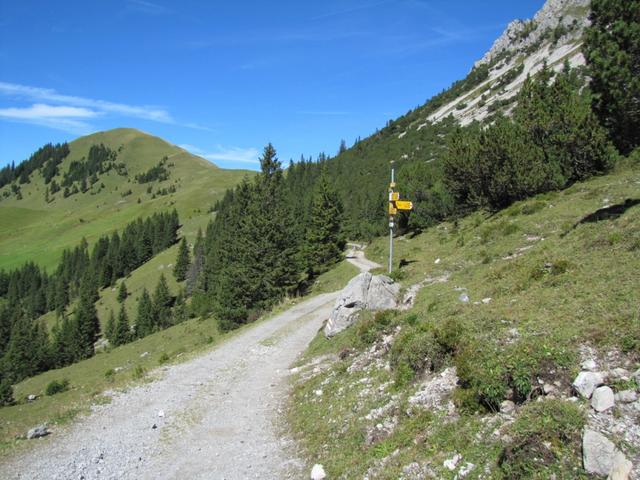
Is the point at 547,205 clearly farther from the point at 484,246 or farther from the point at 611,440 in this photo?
the point at 611,440

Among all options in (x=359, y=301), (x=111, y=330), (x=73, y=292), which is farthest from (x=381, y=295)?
(x=73, y=292)

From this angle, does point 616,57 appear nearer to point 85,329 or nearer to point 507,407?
point 507,407

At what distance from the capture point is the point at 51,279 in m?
163

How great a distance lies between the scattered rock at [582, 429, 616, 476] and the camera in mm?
5359

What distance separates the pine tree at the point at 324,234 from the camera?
5269cm

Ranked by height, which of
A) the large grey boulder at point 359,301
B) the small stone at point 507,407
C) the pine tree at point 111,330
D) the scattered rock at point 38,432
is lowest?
the pine tree at point 111,330

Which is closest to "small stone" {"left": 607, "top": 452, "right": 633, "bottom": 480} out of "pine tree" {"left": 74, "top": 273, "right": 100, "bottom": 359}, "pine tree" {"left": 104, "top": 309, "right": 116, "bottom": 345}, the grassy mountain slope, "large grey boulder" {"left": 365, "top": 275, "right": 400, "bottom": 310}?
the grassy mountain slope

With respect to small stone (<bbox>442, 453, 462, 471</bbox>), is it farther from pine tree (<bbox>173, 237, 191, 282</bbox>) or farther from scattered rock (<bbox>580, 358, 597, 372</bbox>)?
pine tree (<bbox>173, 237, 191, 282</bbox>)

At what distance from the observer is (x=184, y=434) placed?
11.9 metres

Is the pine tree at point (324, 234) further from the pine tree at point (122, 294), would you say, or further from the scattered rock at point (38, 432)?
the pine tree at point (122, 294)

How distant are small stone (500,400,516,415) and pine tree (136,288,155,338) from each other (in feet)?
326

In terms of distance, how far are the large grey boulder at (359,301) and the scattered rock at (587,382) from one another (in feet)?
42.9

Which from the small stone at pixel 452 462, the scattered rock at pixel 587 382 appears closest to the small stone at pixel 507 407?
the scattered rock at pixel 587 382

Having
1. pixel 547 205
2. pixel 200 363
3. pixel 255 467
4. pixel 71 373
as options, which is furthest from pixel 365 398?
pixel 71 373
